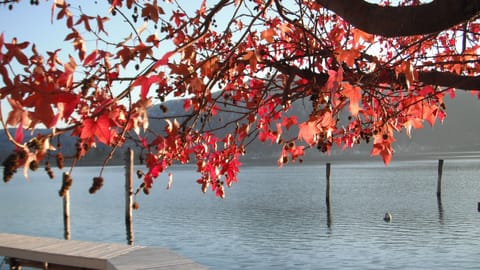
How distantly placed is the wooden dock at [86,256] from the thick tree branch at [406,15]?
6.22 metres

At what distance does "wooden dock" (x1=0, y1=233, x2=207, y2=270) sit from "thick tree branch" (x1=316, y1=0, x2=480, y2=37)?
20.4ft

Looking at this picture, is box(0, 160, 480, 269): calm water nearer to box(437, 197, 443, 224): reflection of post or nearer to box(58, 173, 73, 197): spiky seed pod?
box(437, 197, 443, 224): reflection of post

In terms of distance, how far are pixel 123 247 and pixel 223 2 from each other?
7931 mm

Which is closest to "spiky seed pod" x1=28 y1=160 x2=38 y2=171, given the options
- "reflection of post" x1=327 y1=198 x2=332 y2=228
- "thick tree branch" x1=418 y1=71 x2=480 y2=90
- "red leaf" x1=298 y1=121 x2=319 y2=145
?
"red leaf" x1=298 y1=121 x2=319 y2=145

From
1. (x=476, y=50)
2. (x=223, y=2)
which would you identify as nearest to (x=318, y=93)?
(x=223, y=2)

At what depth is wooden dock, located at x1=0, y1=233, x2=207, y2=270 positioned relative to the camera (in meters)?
8.45

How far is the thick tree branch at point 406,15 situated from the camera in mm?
2424

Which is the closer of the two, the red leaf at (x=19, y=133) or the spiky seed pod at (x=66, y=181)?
the red leaf at (x=19, y=133)

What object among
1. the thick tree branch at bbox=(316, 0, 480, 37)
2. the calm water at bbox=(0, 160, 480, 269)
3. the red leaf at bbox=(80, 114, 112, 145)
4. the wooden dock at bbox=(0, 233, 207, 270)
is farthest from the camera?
the calm water at bbox=(0, 160, 480, 269)

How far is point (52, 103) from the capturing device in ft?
6.06

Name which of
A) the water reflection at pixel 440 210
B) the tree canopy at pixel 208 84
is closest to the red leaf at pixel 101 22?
the tree canopy at pixel 208 84

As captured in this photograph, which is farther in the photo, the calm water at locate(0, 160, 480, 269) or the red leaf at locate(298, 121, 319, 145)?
the calm water at locate(0, 160, 480, 269)

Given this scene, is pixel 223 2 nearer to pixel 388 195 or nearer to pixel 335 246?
pixel 335 246

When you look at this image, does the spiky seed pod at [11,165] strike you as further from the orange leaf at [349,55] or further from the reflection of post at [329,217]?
the reflection of post at [329,217]
